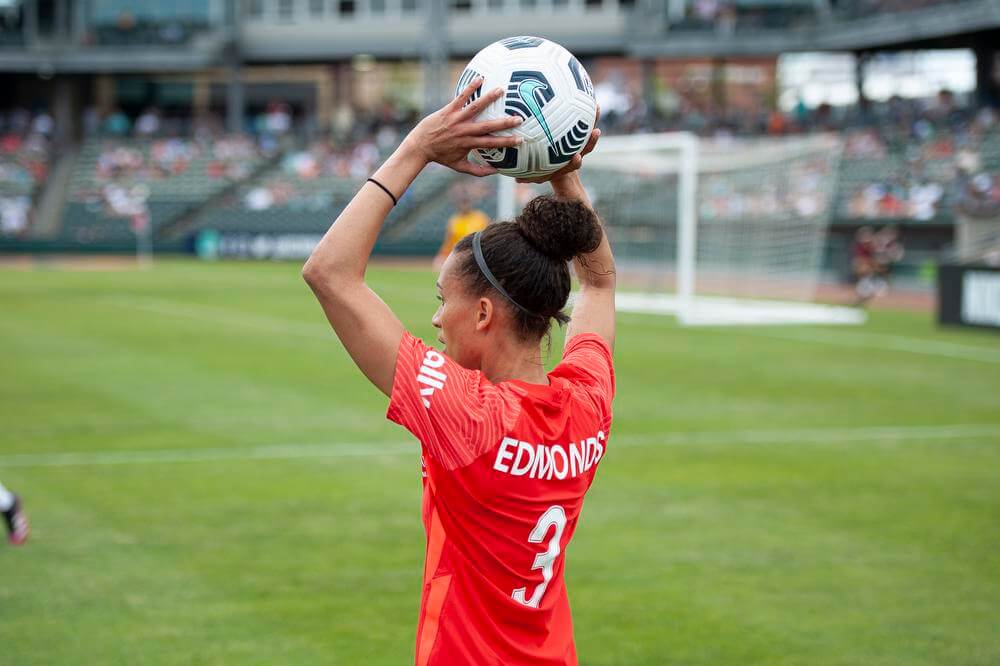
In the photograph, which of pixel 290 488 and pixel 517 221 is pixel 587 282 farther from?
pixel 290 488

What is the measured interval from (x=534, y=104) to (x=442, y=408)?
0.85 m

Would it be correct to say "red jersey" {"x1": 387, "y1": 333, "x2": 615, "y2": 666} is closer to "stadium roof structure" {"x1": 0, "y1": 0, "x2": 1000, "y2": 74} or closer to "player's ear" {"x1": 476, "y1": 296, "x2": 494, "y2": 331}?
"player's ear" {"x1": 476, "y1": 296, "x2": 494, "y2": 331}

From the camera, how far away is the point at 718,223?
3009 centimetres

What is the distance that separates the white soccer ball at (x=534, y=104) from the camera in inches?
120

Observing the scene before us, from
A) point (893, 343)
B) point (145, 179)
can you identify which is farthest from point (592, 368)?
point (145, 179)

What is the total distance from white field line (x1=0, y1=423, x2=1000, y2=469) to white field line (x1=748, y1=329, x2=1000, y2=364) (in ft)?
19.8

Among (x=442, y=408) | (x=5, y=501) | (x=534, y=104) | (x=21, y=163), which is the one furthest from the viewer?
(x=21, y=163)

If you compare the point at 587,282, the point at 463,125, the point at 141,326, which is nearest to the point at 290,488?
the point at 587,282

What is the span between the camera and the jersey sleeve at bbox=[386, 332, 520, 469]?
2.72 metres

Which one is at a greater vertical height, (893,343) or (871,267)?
(871,267)

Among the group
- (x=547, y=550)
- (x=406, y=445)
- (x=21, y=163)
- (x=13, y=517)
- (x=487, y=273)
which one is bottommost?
(x=406, y=445)

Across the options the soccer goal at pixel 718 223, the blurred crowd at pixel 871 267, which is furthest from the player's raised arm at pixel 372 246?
the blurred crowd at pixel 871 267

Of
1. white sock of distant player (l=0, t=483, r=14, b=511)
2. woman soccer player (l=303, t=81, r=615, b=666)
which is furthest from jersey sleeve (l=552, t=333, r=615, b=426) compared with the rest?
white sock of distant player (l=0, t=483, r=14, b=511)

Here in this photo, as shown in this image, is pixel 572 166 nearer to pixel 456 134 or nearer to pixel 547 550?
pixel 456 134
